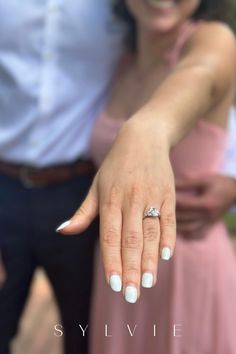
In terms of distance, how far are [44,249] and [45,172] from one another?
7.6 inches

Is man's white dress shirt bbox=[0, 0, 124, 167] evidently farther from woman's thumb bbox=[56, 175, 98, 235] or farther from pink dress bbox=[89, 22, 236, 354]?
woman's thumb bbox=[56, 175, 98, 235]

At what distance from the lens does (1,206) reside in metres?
1.46

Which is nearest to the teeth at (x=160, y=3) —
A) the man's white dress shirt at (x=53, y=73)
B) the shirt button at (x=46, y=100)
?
the man's white dress shirt at (x=53, y=73)

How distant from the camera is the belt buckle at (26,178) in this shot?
1422 mm

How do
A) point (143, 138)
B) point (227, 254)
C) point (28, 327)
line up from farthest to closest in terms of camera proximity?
1. point (28, 327)
2. point (227, 254)
3. point (143, 138)

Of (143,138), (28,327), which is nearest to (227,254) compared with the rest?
(143,138)

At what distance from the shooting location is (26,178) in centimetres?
143

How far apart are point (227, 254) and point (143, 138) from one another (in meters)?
0.50

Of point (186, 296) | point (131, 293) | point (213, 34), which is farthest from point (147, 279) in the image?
point (213, 34)

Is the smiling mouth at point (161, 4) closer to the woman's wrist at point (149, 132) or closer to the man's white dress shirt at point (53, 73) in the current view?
the man's white dress shirt at point (53, 73)

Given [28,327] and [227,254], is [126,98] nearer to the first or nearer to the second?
[227,254]

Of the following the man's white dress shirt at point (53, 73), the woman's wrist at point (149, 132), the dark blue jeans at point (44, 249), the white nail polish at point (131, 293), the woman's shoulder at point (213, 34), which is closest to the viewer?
the white nail polish at point (131, 293)

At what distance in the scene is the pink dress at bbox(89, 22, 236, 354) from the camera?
49.9 inches

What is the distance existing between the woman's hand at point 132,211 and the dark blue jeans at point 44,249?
21.9 inches
